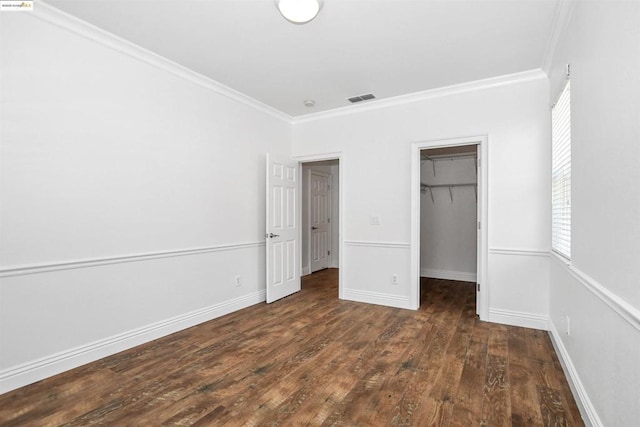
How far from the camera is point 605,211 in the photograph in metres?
1.59

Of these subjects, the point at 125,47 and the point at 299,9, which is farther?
the point at 125,47

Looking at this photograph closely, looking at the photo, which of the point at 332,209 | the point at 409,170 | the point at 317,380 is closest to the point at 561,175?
the point at 409,170

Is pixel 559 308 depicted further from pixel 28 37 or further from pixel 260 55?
pixel 28 37

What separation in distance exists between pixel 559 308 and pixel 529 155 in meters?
1.57

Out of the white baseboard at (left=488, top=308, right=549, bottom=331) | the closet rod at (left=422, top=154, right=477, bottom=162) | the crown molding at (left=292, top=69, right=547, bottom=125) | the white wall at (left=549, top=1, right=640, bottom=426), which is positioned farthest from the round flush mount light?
the closet rod at (left=422, top=154, right=477, bottom=162)

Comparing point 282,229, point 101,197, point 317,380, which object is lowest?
point 317,380

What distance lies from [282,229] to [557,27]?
3556mm

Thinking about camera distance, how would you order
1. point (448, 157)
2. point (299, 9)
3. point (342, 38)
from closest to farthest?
point (299, 9) → point (342, 38) → point (448, 157)

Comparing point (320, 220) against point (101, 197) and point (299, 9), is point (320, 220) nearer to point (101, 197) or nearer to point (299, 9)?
point (101, 197)

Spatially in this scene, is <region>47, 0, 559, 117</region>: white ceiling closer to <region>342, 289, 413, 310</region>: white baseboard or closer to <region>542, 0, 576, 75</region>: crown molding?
<region>542, 0, 576, 75</region>: crown molding

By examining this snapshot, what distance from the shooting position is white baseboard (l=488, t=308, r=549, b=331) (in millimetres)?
3351

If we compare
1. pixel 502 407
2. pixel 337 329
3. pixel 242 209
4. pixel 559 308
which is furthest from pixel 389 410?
pixel 242 209

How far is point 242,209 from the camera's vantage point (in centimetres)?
409

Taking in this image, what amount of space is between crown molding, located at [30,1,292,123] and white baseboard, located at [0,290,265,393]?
8.14 ft
